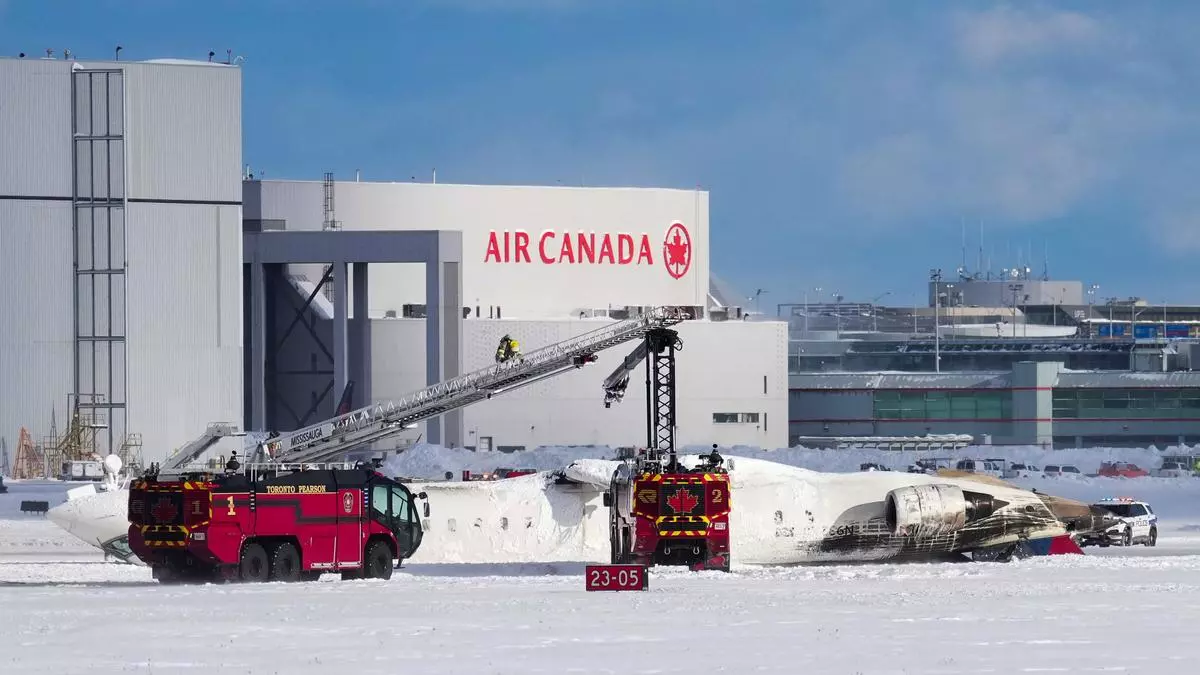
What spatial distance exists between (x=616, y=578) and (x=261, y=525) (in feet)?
25.7

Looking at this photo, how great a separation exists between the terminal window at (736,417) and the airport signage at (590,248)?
1105 cm

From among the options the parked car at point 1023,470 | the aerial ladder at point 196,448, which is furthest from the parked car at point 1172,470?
the aerial ladder at point 196,448

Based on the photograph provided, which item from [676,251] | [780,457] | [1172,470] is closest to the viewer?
[1172,470]

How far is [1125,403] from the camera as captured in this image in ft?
461

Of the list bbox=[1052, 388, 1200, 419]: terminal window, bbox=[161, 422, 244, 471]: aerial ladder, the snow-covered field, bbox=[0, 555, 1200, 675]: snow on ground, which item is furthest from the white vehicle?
bbox=[0, 555, 1200, 675]: snow on ground

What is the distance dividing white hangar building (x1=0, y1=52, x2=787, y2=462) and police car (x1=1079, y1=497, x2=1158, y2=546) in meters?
47.6

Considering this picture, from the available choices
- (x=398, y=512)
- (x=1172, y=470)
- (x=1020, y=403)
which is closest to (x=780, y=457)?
(x=1172, y=470)

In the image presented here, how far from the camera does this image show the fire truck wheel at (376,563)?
1727 inches

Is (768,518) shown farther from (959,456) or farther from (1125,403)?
(1125,403)

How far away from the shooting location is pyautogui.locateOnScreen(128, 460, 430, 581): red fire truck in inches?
1644

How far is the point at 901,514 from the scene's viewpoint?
48250 millimetres

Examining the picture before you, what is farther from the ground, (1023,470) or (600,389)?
(600,389)

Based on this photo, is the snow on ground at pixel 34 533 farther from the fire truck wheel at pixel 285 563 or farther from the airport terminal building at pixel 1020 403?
the airport terminal building at pixel 1020 403

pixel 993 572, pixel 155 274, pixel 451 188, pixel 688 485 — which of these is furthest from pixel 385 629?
pixel 451 188
